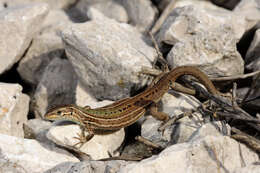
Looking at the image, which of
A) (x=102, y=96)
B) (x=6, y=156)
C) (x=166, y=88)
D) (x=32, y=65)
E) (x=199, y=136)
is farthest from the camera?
(x=32, y=65)

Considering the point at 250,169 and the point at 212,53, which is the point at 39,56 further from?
the point at 250,169

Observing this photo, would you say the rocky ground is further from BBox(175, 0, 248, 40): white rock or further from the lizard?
the lizard

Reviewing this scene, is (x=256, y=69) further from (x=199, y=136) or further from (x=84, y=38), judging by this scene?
(x=84, y=38)

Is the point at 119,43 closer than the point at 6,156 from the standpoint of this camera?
No

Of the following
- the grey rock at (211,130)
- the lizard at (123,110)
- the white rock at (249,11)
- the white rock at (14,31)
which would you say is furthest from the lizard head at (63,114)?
the white rock at (249,11)

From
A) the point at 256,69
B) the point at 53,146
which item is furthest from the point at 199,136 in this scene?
the point at 53,146

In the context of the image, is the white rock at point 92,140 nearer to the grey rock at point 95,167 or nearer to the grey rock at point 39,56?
the grey rock at point 95,167

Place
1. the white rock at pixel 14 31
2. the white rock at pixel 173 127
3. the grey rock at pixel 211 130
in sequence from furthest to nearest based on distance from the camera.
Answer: the white rock at pixel 14 31
the white rock at pixel 173 127
the grey rock at pixel 211 130
